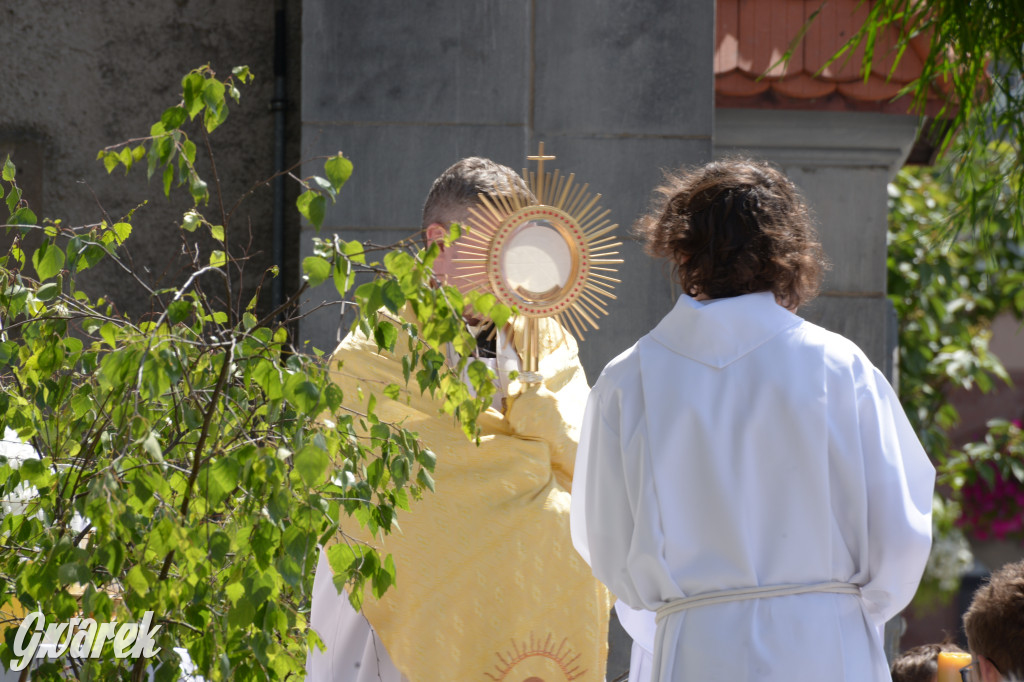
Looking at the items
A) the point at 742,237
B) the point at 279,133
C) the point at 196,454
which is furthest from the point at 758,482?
the point at 279,133

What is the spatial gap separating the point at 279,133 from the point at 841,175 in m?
1.95

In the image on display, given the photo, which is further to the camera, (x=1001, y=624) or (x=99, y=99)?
(x=99, y=99)

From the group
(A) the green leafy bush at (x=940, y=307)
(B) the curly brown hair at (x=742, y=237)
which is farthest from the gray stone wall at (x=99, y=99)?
(A) the green leafy bush at (x=940, y=307)

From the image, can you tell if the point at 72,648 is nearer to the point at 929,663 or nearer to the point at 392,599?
the point at 392,599

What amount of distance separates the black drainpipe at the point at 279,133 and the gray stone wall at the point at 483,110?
16.2 inches

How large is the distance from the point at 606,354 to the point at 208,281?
144 centimetres

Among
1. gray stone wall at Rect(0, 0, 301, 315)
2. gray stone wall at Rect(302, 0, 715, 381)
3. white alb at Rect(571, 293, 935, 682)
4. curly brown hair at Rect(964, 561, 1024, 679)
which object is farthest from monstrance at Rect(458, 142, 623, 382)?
gray stone wall at Rect(0, 0, 301, 315)

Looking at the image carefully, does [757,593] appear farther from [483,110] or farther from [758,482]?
[483,110]

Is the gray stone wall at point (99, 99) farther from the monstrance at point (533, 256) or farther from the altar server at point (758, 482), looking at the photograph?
the altar server at point (758, 482)

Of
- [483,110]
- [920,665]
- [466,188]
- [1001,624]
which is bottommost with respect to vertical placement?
[920,665]

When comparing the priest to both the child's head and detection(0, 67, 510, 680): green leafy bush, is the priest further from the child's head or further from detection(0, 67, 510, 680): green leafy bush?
the child's head

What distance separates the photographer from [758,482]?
1.85m

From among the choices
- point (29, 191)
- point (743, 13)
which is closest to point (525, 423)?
point (743, 13)

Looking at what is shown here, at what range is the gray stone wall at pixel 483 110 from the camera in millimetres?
3670
